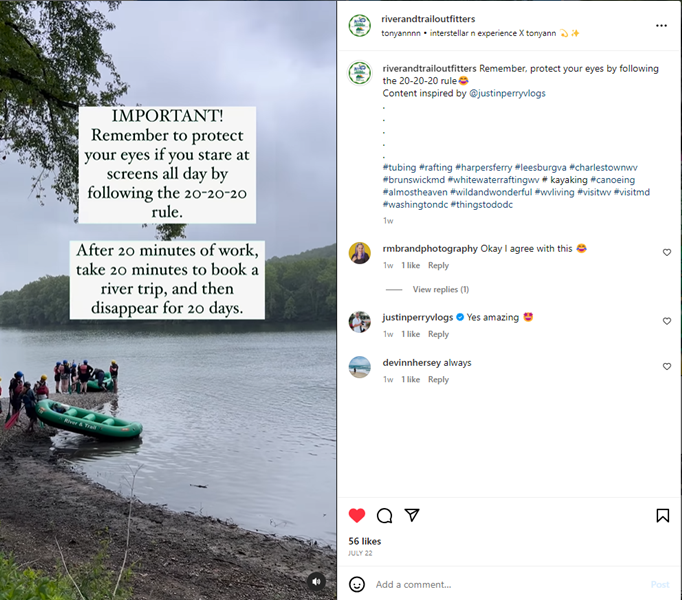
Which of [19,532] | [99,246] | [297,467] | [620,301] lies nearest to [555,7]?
[620,301]

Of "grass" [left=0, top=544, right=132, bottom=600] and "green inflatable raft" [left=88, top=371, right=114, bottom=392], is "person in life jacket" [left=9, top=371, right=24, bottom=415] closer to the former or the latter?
"green inflatable raft" [left=88, top=371, right=114, bottom=392]

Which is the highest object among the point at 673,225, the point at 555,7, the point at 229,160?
the point at 555,7

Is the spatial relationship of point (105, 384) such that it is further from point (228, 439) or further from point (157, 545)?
point (157, 545)

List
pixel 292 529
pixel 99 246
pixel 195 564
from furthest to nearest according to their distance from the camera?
pixel 292 529 < pixel 195 564 < pixel 99 246

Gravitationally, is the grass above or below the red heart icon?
below

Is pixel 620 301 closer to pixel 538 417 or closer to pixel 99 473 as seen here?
pixel 538 417

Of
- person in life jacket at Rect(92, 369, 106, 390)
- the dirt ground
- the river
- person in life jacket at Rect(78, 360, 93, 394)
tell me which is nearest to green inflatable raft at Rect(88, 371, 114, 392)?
person in life jacket at Rect(92, 369, 106, 390)

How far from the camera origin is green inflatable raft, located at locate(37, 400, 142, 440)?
21.0m

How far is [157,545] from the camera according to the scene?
34.4 feet

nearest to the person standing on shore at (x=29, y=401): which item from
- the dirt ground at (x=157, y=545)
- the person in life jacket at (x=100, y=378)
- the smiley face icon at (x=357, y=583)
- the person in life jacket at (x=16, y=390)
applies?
the person in life jacket at (x=16, y=390)

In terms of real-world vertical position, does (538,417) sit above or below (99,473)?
above

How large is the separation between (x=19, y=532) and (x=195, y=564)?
10.2ft

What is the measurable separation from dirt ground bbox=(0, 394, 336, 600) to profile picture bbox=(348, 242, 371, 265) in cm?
503

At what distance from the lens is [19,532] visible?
9789 millimetres
